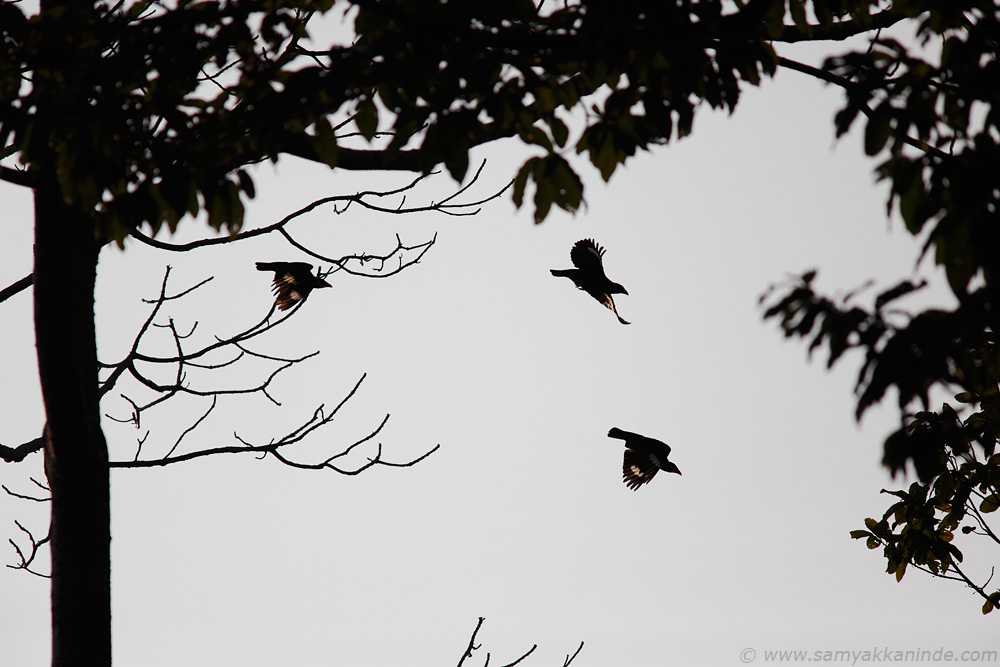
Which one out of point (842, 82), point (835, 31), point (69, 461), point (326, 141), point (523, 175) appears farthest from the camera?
point (835, 31)

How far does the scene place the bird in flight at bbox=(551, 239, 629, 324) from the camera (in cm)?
478

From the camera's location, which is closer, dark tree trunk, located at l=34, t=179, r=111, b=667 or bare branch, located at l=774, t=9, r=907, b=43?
dark tree trunk, located at l=34, t=179, r=111, b=667

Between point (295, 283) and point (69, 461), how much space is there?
62.7 inches

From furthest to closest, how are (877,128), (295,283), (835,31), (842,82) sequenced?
1. (295,283)
2. (835,31)
3. (842,82)
4. (877,128)

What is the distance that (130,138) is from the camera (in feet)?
10.5

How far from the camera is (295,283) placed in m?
4.97

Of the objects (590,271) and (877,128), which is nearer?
(877,128)

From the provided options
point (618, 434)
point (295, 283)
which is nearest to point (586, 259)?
point (618, 434)

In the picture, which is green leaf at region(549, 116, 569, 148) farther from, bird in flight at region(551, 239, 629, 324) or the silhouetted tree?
bird in flight at region(551, 239, 629, 324)

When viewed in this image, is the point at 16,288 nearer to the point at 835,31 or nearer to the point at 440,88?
the point at 440,88

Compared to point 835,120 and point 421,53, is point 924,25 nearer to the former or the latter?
point 835,120

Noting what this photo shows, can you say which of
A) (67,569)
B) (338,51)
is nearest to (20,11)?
(338,51)

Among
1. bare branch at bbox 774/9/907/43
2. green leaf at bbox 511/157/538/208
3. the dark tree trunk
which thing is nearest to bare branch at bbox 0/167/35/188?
the dark tree trunk

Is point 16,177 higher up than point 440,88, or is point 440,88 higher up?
point 16,177
